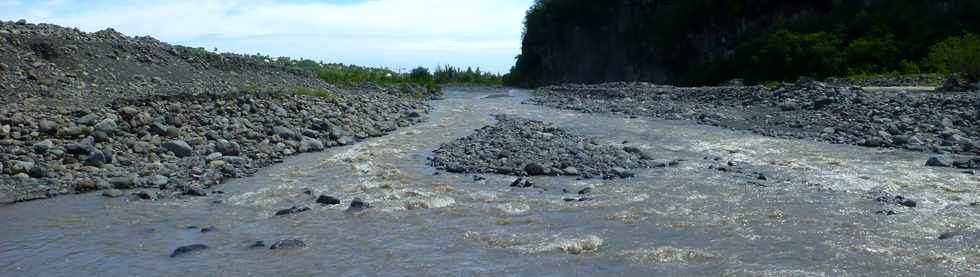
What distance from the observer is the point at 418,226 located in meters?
9.07

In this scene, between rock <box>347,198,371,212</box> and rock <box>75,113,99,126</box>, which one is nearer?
rock <box>347,198,371,212</box>

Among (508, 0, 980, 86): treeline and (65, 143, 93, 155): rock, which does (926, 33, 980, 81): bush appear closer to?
(508, 0, 980, 86): treeline

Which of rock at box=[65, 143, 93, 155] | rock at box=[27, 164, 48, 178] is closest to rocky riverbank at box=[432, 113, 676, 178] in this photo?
rock at box=[65, 143, 93, 155]

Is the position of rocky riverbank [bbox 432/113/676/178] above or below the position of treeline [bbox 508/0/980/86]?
below

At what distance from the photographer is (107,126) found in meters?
14.4

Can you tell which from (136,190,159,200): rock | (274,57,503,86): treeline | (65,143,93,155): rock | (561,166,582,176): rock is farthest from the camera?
(274,57,503,86): treeline

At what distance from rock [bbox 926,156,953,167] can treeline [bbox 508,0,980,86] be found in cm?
1319

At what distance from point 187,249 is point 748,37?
4347 cm

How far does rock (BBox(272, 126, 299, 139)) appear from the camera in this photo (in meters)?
16.2

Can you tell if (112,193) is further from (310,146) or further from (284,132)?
(284,132)

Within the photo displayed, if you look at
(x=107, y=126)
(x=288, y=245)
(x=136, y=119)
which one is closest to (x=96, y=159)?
(x=107, y=126)

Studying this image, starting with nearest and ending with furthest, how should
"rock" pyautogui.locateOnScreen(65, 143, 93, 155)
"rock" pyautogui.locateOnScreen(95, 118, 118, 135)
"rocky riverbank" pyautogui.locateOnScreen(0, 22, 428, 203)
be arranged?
"rocky riverbank" pyautogui.locateOnScreen(0, 22, 428, 203), "rock" pyautogui.locateOnScreen(65, 143, 93, 155), "rock" pyautogui.locateOnScreen(95, 118, 118, 135)

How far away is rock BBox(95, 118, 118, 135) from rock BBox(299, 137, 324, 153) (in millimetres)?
3299

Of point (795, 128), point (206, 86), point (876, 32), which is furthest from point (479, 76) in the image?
point (795, 128)
